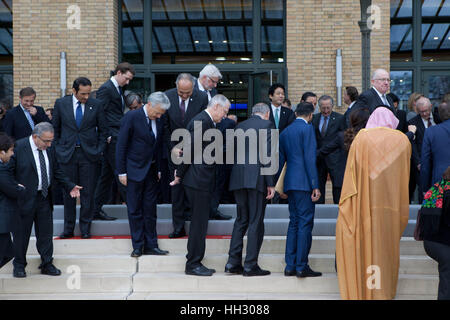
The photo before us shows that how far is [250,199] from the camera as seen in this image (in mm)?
6789

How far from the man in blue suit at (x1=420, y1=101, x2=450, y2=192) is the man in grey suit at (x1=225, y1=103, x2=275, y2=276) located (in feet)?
5.53

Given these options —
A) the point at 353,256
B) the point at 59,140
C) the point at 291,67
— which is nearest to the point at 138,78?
the point at 291,67

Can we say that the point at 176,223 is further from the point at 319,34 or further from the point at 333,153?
the point at 319,34

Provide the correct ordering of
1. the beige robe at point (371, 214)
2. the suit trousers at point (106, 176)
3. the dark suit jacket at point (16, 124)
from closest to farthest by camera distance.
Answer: the beige robe at point (371, 214), the suit trousers at point (106, 176), the dark suit jacket at point (16, 124)

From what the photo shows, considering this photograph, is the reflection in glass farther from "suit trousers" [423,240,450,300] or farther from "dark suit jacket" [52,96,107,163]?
"suit trousers" [423,240,450,300]

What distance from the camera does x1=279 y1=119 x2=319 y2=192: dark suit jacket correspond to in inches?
263

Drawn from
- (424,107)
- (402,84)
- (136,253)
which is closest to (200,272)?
(136,253)

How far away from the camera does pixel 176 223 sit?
301 inches

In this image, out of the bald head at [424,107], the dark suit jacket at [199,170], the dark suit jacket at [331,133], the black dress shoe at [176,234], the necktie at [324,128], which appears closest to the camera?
the dark suit jacket at [199,170]

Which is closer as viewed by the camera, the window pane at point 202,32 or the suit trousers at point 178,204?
the suit trousers at point 178,204

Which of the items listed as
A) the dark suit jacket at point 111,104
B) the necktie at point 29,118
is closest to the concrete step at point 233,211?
the dark suit jacket at point 111,104

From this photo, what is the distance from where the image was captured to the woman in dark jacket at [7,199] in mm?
6074

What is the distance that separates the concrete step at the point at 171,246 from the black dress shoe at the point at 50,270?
0.51 m

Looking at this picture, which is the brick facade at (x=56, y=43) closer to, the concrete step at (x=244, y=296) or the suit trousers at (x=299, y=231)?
the concrete step at (x=244, y=296)
